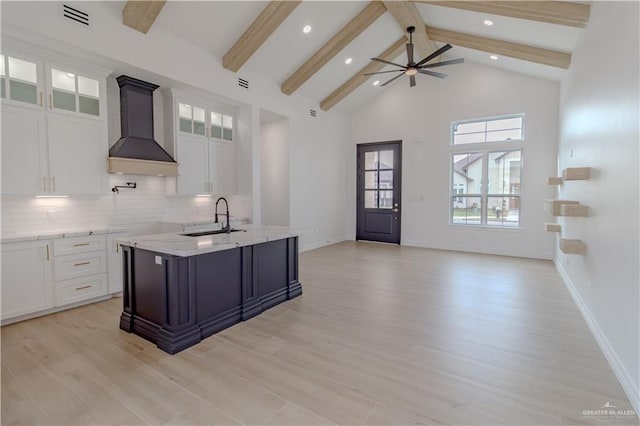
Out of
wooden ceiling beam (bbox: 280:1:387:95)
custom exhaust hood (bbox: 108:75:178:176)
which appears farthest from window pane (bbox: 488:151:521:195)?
custom exhaust hood (bbox: 108:75:178:176)

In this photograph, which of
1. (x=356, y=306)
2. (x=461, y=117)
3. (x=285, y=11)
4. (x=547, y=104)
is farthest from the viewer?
(x=461, y=117)

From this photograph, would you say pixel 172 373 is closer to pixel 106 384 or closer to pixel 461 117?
pixel 106 384

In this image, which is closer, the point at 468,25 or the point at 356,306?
the point at 356,306

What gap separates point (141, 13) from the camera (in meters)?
3.83

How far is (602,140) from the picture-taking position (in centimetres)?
303

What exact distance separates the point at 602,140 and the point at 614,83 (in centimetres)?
52

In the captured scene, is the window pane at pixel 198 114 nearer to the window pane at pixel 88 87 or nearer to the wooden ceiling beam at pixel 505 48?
the window pane at pixel 88 87

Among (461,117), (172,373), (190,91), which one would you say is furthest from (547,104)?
(172,373)

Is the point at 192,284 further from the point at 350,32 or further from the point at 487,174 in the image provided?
the point at 487,174

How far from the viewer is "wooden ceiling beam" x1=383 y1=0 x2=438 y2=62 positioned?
5145mm

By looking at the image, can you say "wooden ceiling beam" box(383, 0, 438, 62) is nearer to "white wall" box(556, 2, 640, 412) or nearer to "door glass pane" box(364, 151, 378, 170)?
"white wall" box(556, 2, 640, 412)

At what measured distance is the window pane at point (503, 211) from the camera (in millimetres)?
6785

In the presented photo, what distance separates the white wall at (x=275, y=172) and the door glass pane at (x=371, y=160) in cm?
260

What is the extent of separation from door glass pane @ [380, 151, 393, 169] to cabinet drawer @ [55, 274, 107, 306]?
647 cm
